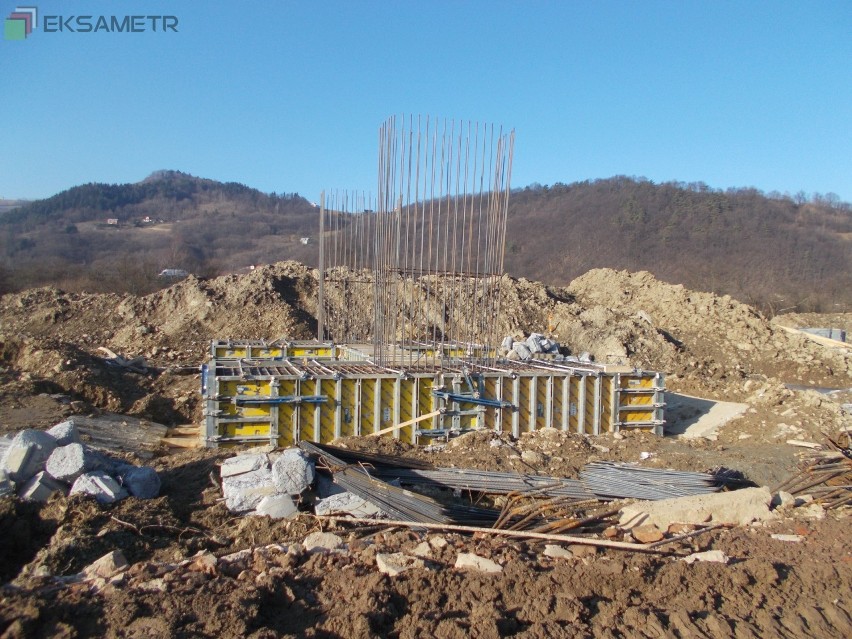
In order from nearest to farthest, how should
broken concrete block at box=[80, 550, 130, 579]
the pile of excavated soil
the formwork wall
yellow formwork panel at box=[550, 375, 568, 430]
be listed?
the pile of excavated soil, broken concrete block at box=[80, 550, 130, 579], the formwork wall, yellow formwork panel at box=[550, 375, 568, 430]

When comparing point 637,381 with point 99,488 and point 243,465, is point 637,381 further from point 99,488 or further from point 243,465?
point 99,488

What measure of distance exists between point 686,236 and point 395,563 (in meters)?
64.3

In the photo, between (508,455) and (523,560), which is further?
(508,455)

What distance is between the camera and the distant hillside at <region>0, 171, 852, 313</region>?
5197 centimetres

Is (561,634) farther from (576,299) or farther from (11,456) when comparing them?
(576,299)

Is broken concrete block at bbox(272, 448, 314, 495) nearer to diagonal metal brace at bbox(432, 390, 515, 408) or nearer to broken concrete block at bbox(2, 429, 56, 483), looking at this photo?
broken concrete block at bbox(2, 429, 56, 483)

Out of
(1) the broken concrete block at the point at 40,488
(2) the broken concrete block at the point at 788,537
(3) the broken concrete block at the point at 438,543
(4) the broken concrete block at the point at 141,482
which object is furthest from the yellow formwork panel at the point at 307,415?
(2) the broken concrete block at the point at 788,537

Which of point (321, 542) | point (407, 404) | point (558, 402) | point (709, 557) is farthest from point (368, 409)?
point (709, 557)

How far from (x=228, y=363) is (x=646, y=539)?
708 centimetres

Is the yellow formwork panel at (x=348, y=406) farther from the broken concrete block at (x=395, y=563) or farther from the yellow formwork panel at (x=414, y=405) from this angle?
the broken concrete block at (x=395, y=563)

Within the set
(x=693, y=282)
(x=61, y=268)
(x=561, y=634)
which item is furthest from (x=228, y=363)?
(x=693, y=282)

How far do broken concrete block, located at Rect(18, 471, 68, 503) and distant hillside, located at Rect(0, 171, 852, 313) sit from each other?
36.4 m

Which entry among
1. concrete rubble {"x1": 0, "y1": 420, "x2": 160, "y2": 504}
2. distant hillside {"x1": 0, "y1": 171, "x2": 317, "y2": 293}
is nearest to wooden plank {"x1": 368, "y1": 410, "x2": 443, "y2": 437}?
concrete rubble {"x1": 0, "y1": 420, "x2": 160, "y2": 504}

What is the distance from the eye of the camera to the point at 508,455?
789 centimetres
